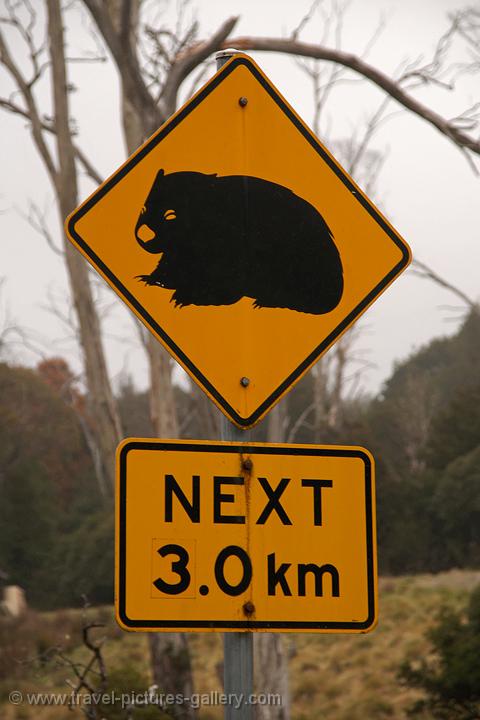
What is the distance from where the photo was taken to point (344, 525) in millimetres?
2305

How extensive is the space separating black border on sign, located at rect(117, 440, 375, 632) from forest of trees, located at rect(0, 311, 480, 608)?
18.9 m

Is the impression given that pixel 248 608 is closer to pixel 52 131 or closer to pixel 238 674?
pixel 238 674

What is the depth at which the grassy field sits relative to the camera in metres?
16.1

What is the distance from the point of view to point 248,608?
221cm

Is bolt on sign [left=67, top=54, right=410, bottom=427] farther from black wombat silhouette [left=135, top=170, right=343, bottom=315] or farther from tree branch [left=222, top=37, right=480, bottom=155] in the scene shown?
tree branch [left=222, top=37, right=480, bottom=155]

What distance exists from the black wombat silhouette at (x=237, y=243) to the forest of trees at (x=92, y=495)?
18738mm

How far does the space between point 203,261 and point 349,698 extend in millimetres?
15791

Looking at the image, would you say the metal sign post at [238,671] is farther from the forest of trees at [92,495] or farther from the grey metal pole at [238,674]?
the forest of trees at [92,495]

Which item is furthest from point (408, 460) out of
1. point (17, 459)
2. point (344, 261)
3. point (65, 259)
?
point (344, 261)

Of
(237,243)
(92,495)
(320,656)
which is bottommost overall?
(320,656)

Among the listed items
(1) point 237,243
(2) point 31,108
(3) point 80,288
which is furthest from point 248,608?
(2) point 31,108

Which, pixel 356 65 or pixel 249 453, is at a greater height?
pixel 356 65

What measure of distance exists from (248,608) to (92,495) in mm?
27945

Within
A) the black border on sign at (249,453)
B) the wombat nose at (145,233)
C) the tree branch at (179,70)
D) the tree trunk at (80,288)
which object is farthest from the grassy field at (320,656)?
the wombat nose at (145,233)
